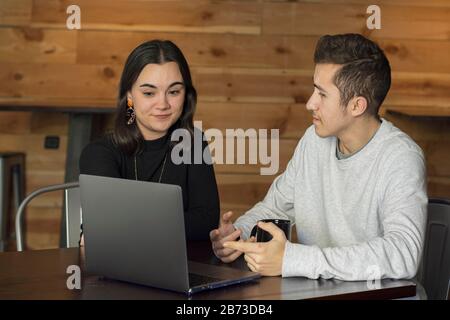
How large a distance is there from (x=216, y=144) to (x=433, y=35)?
1.14 m

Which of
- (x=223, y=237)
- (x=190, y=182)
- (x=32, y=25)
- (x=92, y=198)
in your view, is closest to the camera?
(x=92, y=198)

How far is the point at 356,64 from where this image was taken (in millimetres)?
1826

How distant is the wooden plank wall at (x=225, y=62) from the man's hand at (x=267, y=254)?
2269 mm

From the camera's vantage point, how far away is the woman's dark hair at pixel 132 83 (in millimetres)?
2191

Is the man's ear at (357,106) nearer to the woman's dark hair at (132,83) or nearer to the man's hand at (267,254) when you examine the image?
the man's hand at (267,254)

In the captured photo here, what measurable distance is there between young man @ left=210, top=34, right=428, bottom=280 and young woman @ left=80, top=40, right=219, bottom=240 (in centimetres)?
24

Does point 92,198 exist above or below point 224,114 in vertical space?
below

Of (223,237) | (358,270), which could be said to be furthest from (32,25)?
(358,270)

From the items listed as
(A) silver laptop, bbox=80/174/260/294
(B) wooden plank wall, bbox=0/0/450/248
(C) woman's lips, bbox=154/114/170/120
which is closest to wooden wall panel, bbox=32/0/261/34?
(B) wooden plank wall, bbox=0/0/450/248

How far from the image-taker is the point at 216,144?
3836 mm

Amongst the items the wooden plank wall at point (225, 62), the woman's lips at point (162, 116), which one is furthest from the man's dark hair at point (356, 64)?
the wooden plank wall at point (225, 62)

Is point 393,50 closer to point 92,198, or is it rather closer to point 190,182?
point 190,182

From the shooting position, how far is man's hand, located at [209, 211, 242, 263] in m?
1.67
